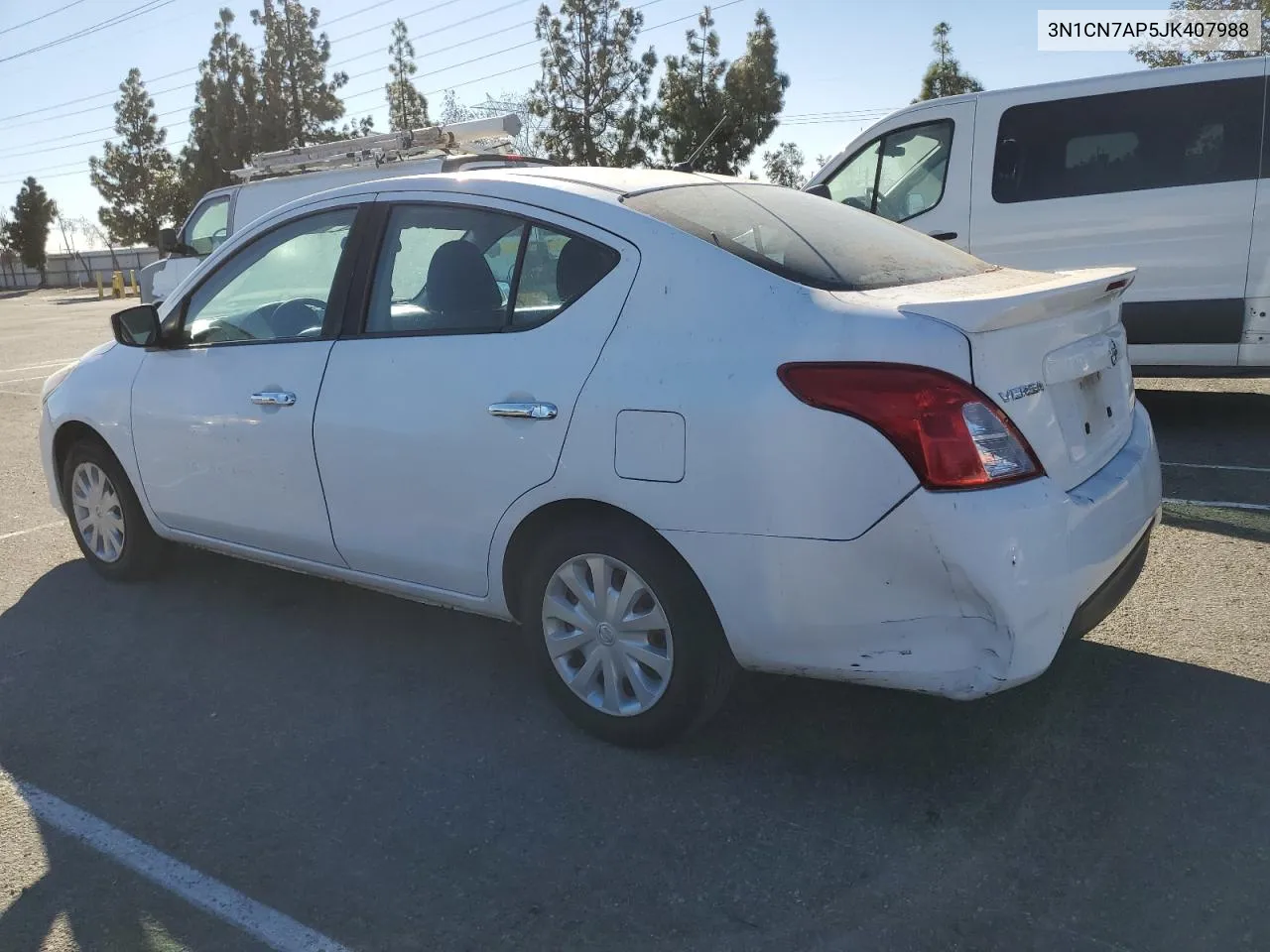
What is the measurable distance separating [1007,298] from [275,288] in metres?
2.79

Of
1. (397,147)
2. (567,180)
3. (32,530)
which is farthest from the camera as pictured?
(397,147)

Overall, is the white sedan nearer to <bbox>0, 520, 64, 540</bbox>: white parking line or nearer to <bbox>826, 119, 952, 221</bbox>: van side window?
<bbox>0, 520, 64, 540</bbox>: white parking line

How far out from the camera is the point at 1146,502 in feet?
10.6

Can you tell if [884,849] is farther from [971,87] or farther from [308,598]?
[971,87]

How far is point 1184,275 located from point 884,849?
18.4 feet

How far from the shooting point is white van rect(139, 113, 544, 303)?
1172 centimetres

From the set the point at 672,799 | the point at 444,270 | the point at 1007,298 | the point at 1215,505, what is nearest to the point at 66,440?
the point at 444,270

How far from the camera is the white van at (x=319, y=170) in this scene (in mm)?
11719

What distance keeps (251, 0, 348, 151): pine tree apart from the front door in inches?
1607

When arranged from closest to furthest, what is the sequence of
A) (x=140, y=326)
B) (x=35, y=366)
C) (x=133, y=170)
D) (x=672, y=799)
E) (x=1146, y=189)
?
(x=672, y=799) → (x=140, y=326) → (x=1146, y=189) → (x=35, y=366) → (x=133, y=170)

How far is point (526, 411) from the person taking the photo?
319 centimetres

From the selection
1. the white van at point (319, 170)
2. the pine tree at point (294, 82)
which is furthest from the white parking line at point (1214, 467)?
the pine tree at point (294, 82)

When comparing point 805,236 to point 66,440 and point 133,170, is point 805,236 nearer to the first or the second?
point 66,440

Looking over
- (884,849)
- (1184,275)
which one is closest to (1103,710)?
(884,849)
